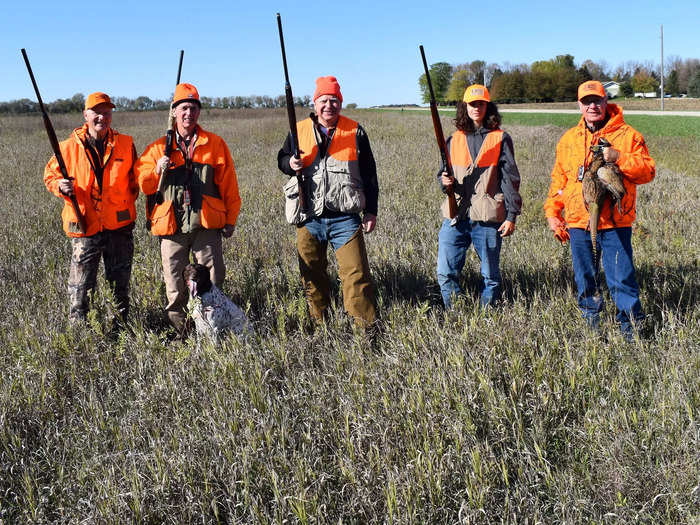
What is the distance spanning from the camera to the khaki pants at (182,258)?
4145 mm

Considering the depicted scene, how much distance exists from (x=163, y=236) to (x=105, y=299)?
2.53 feet

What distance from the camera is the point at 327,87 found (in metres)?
3.84

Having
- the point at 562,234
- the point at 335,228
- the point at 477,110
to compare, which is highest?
the point at 477,110

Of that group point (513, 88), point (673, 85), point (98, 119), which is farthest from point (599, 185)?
point (673, 85)

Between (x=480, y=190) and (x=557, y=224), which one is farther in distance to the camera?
(x=480, y=190)

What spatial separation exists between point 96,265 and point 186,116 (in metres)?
1.51

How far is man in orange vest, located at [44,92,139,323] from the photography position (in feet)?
13.7

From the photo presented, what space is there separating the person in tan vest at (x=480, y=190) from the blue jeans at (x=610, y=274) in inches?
21.2

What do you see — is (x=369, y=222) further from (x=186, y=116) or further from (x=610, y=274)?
(x=610, y=274)

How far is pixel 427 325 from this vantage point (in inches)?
149

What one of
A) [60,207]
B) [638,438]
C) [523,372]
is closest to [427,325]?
[523,372]

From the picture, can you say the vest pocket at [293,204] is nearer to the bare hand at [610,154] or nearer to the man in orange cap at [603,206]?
the man in orange cap at [603,206]

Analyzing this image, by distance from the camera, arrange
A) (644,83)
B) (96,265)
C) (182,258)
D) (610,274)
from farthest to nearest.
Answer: (644,83), (96,265), (182,258), (610,274)

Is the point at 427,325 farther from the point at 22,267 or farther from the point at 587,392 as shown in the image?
the point at 22,267
